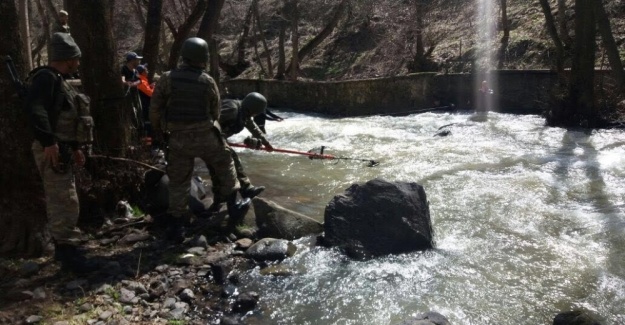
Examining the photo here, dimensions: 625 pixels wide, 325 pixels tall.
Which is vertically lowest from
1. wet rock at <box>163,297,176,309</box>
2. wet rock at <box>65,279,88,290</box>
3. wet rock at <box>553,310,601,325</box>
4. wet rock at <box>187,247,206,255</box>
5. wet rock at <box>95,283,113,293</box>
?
wet rock at <box>553,310,601,325</box>

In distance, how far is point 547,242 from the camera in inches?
235

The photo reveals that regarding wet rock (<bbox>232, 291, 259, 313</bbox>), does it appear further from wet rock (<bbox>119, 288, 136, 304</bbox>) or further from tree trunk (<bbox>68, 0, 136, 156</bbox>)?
tree trunk (<bbox>68, 0, 136, 156</bbox>)

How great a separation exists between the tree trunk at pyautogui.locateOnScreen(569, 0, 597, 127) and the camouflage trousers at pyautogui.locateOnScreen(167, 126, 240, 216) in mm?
10712

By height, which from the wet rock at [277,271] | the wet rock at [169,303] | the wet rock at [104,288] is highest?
the wet rock at [104,288]

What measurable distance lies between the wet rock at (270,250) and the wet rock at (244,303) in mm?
928

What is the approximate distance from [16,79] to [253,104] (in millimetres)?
2605

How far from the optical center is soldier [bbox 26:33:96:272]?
13.4 feet

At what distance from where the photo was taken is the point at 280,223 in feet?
19.5

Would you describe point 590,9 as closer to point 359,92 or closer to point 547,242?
point 359,92

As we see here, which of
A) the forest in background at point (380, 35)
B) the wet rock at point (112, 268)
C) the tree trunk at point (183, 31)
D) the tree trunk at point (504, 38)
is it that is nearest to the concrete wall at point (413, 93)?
the forest in background at point (380, 35)

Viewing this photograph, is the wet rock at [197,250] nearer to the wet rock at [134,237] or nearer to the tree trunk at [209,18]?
the wet rock at [134,237]

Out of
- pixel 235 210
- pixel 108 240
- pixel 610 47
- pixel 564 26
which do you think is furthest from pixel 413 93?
pixel 108 240

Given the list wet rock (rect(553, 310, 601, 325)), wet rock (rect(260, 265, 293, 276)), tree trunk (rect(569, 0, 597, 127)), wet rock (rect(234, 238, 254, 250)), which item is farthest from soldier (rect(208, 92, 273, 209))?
tree trunk (rect(569, 0, 597, 127))

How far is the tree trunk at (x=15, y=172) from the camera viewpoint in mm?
4586
